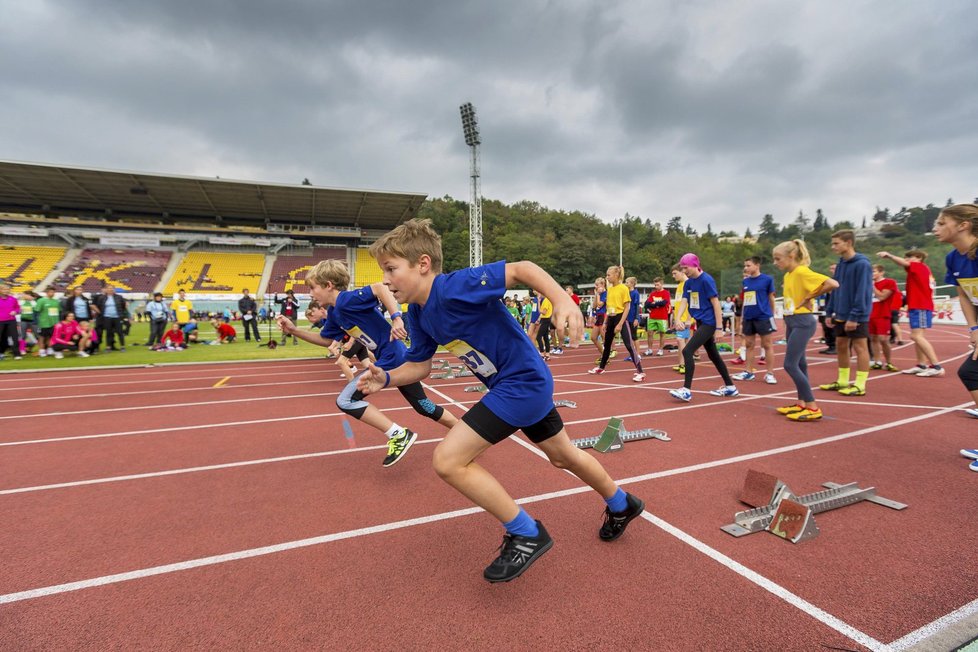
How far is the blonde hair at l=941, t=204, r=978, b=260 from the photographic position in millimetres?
3529

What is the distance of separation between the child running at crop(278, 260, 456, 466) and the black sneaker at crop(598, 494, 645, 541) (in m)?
1.95

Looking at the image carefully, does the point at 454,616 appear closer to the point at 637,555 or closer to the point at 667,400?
the point at 637,555

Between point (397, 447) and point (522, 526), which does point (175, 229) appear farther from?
point (522, 526)

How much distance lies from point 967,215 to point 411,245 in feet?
14.8

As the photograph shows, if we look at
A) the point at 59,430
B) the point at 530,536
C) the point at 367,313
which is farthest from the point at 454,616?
the point at 59,430

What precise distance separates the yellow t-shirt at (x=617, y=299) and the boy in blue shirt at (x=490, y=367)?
6209 mm

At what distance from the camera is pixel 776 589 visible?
2225 mm

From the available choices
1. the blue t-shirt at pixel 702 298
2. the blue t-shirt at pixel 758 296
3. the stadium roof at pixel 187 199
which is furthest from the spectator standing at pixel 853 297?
the stadium roof at pixel 187 199

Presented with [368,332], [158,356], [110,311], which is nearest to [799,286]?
[368,332]

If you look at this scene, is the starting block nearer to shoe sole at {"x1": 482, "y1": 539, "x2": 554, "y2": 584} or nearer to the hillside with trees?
shoe sole at {"x1": 482, "y1": 539, "x2": 554, "y2": 584}

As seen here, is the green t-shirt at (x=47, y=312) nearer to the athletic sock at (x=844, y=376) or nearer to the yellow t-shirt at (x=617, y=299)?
the yellow t-shirt at (x=617, y=299)

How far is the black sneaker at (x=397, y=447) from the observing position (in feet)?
13.2

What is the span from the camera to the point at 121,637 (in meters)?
2.01

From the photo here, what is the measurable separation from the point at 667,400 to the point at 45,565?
21.9ft
